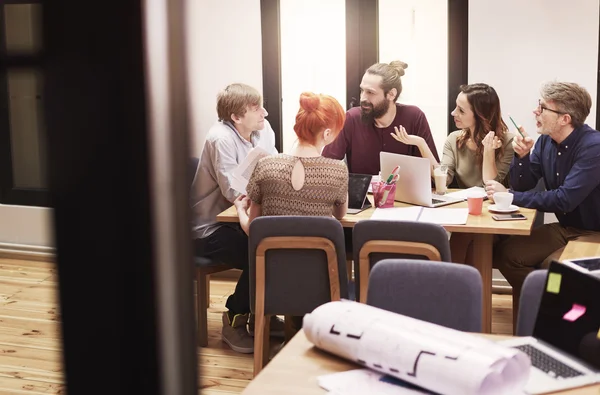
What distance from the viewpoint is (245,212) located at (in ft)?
11.6

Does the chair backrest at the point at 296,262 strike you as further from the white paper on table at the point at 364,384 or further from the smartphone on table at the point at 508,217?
the white paper on table at the point at 364,384

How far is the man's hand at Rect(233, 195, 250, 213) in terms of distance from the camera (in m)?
3.56

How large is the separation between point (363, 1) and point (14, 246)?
3.20m

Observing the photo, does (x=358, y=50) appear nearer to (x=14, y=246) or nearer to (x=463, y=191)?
(x=463, y=191)

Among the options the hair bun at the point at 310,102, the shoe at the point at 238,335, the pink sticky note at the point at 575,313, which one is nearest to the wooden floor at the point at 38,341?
the shoe at the point at 238,335

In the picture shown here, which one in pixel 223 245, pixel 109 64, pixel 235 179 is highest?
pixel 109 64

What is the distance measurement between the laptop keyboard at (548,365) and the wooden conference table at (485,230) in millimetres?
1362

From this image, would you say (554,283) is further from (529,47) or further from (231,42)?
(231,42)

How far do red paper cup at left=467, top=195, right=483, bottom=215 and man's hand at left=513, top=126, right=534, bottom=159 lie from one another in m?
0.48

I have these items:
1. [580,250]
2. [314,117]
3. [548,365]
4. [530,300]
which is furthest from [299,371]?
[580,250]

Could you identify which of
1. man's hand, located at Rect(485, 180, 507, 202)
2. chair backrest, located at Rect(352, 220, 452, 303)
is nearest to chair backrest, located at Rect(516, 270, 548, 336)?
chair backrest, located at Rect(352, 220, 452, 303)

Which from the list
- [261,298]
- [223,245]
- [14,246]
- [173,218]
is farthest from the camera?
[14,246]

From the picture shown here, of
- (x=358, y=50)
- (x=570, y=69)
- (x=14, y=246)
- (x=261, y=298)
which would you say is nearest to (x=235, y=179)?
(x=261, y=298)

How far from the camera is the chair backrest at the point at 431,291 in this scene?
2.18m
